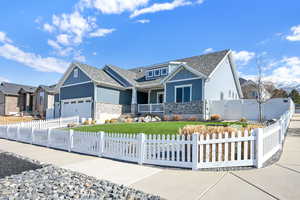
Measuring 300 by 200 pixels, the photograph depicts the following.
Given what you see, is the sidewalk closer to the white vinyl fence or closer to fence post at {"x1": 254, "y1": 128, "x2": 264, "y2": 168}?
fence post at {"x1": 254, "y1": 128, "x2": 264, "y2": 168}

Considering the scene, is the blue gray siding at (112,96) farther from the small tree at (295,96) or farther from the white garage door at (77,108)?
the small tree at (295,96)

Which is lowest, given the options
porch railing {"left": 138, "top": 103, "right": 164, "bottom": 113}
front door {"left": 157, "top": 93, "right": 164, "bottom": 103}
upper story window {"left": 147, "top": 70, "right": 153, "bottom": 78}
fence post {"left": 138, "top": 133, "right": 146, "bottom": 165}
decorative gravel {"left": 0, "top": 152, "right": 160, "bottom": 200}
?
decorative gravel {"left": 0, "top": 152, "right": 160, "bottom": 200}

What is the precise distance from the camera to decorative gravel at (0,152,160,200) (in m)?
3.31

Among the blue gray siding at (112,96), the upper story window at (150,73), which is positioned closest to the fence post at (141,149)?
the blue gray siding at (112,96)

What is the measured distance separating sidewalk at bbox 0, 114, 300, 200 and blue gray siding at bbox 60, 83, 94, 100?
1433 cm

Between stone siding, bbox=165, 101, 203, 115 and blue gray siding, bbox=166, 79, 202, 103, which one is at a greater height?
blue gray siding, bbox=166, 79, 202, 103

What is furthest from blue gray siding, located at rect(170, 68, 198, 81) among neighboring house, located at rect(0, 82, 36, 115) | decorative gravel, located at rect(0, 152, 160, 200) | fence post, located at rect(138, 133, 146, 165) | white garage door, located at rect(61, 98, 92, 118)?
neighboring house, located at rect(0, 82, 36, 115)

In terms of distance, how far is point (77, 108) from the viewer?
66.0ft

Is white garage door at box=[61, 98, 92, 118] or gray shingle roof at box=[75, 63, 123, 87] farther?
gray shingle roof at box=[75, 63, 123, 87]

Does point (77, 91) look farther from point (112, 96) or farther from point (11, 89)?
point (11, 89)

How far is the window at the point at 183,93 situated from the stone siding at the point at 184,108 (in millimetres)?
428

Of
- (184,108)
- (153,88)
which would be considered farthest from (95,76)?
(184,108)

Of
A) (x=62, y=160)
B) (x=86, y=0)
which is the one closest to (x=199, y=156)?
(x=62, y=160)

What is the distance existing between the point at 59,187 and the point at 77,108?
57.7 feet
